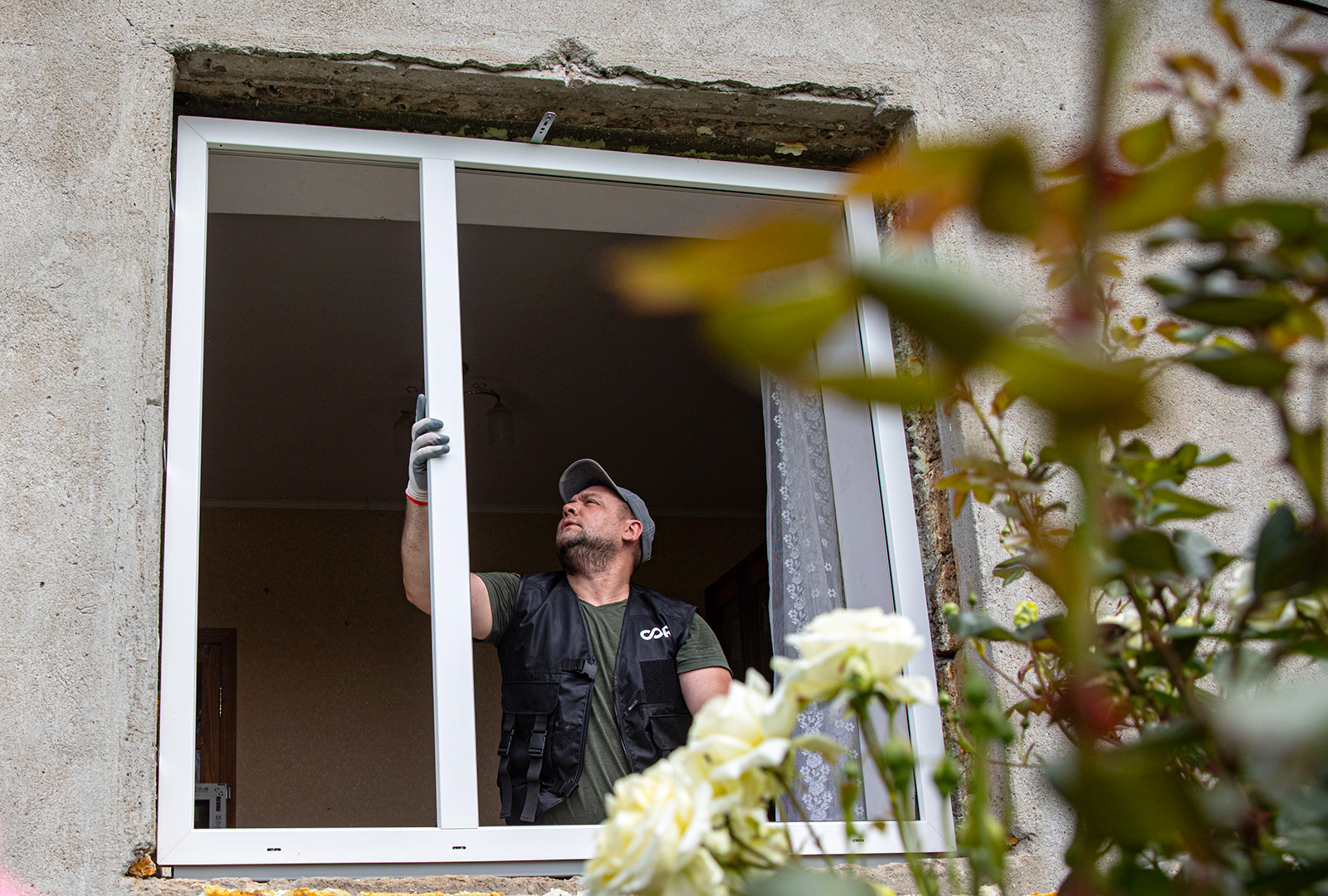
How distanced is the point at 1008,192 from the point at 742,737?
0.36 meters

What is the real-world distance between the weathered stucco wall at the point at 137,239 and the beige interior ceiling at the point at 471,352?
287mm

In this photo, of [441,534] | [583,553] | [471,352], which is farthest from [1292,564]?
[471,352]

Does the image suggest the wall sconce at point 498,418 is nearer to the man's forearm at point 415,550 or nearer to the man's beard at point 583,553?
the man's beard at point 583,553

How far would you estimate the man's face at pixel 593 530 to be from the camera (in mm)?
3260

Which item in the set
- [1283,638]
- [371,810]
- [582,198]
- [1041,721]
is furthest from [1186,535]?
[371,810]

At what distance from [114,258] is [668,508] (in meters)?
5.00

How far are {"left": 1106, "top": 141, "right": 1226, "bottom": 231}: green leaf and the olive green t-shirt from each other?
2.42 metres

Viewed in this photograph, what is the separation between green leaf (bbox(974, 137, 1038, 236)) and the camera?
1.08 ft

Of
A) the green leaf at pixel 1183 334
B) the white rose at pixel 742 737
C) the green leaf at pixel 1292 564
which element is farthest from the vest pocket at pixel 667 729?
the green leaf at pixel 1292 564

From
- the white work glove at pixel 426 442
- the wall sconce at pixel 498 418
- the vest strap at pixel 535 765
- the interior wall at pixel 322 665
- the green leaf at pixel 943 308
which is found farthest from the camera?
the interior wall at pixel 322 665

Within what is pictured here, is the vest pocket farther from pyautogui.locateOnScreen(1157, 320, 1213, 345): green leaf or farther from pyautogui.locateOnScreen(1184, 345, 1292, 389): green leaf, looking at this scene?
pyautogui.locateOnScreen(1184, 345, 1292, 389): green leaf

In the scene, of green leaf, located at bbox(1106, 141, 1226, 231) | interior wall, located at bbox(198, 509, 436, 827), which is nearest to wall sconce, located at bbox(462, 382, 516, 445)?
interior wall, located at bbox(198, 509, 436, 827)

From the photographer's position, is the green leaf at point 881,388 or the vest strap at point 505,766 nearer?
the green leaf at point 881,388

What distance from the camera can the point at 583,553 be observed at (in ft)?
10.7
